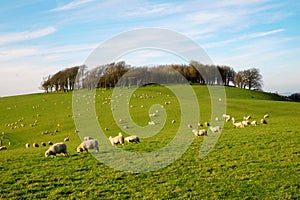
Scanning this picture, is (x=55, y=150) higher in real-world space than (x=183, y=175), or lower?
higher

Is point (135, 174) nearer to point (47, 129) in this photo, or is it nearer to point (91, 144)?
point (91, 144)

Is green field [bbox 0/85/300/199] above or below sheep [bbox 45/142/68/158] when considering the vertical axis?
below

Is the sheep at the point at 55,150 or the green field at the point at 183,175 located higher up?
the sheep at the point at 55,150

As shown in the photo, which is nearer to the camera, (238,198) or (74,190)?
(238,198)

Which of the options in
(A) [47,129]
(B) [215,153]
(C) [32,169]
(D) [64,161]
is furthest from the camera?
(A) [47,129]

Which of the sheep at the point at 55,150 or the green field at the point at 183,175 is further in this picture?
→ the sheep at the point at 55,150

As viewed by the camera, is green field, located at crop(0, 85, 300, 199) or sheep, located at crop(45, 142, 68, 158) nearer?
green field, located at crop(0, 85, 300, 199)

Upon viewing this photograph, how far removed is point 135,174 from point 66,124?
31.3 meters

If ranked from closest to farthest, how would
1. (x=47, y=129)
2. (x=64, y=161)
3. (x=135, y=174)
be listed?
1. (x=135, y=174)
2. (x=64, y=161)
3. (x=47, y=129)

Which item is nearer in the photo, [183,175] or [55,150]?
[183,175]

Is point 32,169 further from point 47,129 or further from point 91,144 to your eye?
point 47,129

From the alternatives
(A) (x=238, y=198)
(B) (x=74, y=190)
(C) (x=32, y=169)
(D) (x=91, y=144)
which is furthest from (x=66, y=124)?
(A) (x=238, y=198)

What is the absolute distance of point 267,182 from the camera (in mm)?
12469

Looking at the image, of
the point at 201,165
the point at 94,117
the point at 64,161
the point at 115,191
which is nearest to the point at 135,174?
the point at 115,191
